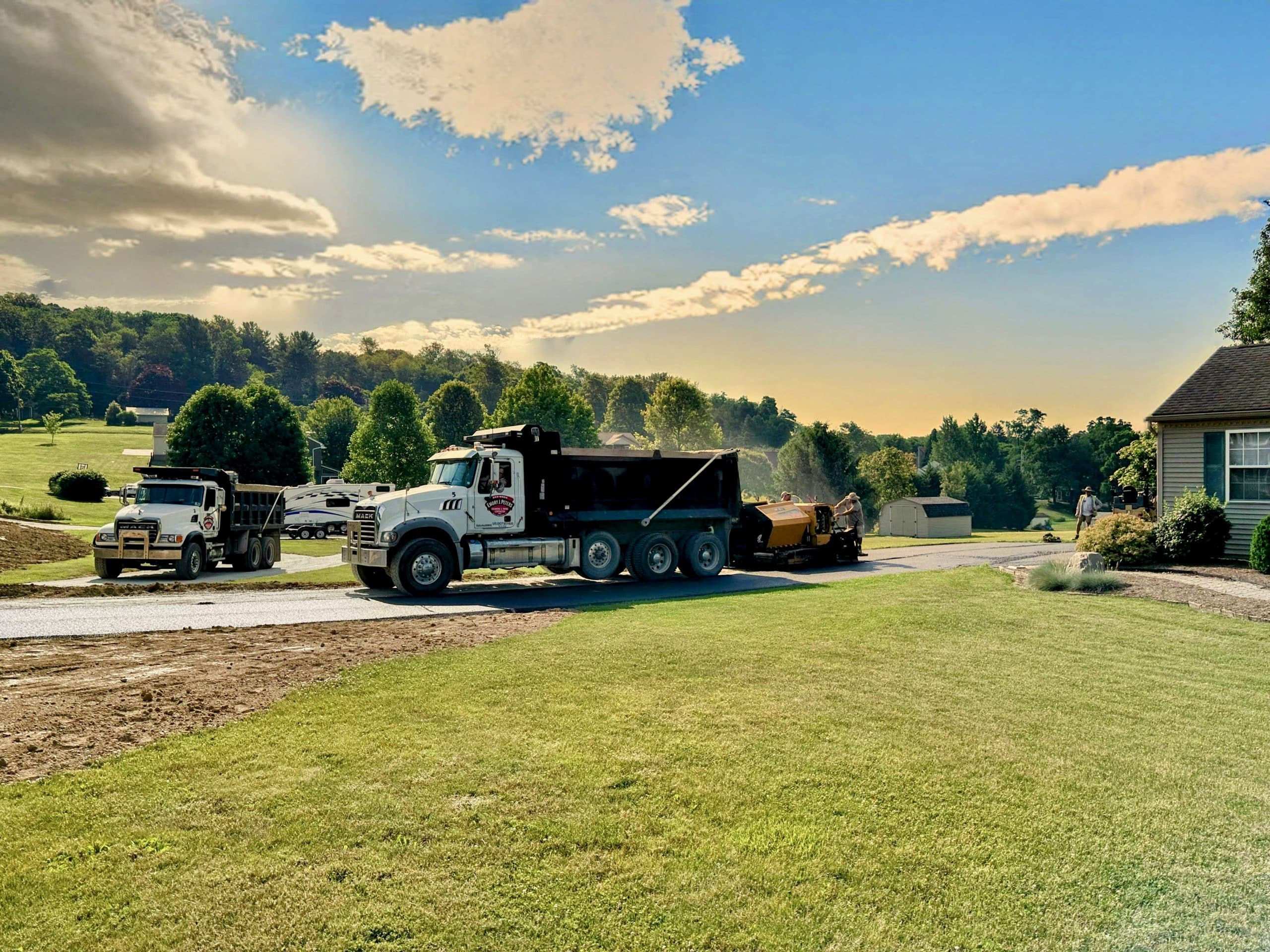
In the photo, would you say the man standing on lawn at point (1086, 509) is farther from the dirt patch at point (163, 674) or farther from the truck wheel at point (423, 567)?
the dirt patch at point (163, 674)

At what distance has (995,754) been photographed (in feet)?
19.6

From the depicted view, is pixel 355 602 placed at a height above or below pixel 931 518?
above

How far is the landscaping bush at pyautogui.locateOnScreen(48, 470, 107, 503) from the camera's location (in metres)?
48.5

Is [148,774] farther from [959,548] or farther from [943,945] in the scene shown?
[959,548]

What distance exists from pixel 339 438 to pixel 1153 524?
8279 centimetres

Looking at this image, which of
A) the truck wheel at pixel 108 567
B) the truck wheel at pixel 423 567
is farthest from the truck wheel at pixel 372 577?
the truck wheel at pixel 108 567

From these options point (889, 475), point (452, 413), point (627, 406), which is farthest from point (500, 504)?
point (627, 406)

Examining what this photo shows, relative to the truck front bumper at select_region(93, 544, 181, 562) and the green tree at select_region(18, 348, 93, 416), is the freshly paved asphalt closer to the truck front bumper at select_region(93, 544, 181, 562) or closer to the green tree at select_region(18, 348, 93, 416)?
the truck front bumper at select_region(93, 544, 181, 562)

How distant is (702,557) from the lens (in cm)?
2106

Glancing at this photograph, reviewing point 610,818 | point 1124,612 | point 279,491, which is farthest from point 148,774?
point 279,491

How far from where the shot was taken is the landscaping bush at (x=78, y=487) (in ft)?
159

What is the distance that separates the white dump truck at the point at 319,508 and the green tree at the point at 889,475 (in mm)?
53405

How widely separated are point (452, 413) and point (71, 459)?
35.5 meters

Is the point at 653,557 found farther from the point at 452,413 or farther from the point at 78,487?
the point at 452,413
